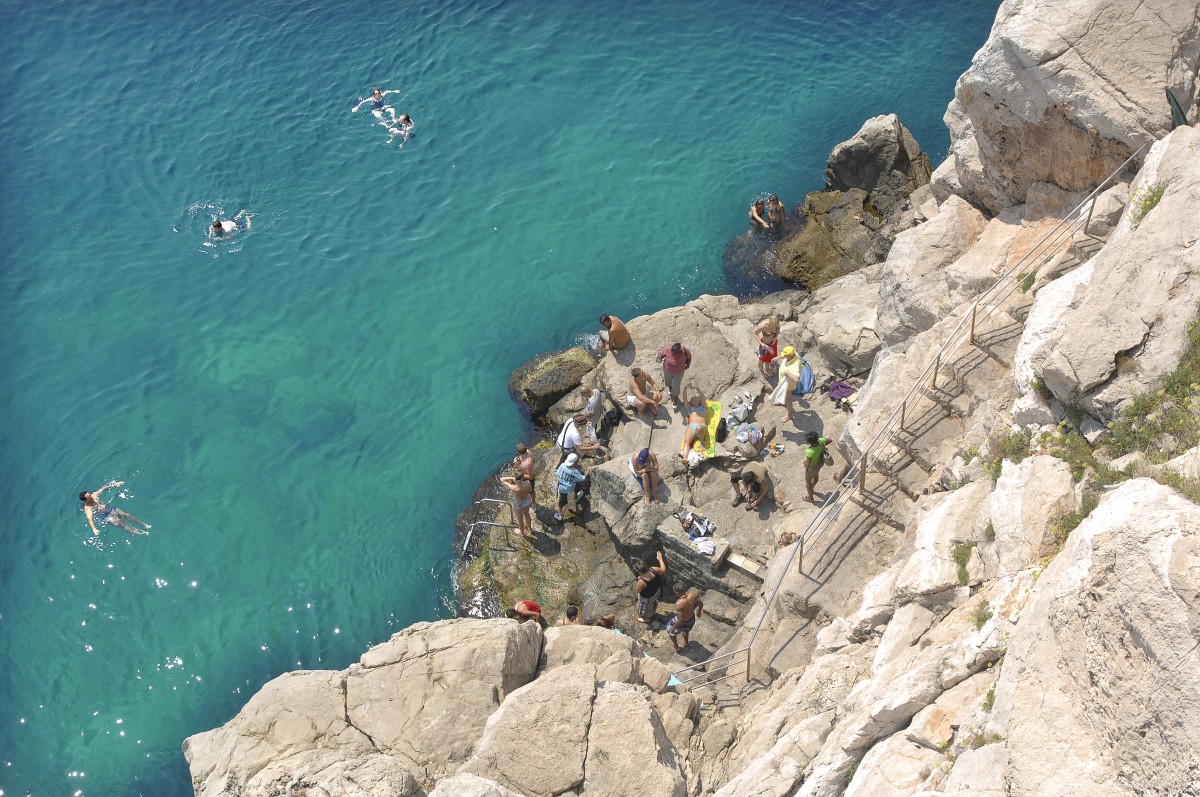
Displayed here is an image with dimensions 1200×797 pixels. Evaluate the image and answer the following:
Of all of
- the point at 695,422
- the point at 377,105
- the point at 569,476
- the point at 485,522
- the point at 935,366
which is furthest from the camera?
the point at 377,105

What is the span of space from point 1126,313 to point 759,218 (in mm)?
15297

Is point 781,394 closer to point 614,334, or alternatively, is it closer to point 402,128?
point 614,334

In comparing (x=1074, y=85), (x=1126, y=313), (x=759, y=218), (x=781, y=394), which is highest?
(x=1074, y=85)

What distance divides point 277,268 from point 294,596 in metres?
10.3

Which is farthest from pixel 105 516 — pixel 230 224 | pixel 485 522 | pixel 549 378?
pixel 549 378

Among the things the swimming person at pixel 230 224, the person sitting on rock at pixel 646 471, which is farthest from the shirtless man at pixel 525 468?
the swimming person at pixel 230 224

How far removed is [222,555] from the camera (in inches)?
768

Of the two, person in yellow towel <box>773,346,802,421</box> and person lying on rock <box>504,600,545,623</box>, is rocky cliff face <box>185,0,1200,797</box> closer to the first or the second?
person in yellow towel <box>773,346,802,421</box>

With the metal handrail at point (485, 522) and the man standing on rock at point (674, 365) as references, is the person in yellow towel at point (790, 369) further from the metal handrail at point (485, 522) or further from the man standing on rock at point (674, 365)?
the metal handrail at point (485, 522)

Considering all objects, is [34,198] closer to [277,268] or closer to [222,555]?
[277,268]

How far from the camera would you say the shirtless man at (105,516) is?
64.7 feet

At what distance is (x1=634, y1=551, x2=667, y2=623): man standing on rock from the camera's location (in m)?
16.7

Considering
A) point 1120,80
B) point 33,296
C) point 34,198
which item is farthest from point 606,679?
point 34,198

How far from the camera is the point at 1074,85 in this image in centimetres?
1433
